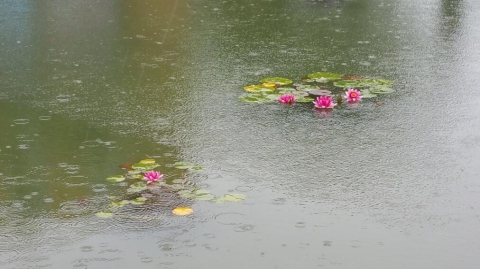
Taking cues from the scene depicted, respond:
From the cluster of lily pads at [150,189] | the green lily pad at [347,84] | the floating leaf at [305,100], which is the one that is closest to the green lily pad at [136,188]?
the cluster of lily pads at [150,189]

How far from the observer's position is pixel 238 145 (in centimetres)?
372

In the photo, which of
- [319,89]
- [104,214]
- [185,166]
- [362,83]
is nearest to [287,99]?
[319,89]

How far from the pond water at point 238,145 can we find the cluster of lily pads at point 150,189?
0.14ft

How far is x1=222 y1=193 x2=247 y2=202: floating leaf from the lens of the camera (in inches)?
122

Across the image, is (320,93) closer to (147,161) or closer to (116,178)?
(147,161)

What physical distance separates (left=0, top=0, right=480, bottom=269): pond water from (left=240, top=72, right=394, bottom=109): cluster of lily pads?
10 cm

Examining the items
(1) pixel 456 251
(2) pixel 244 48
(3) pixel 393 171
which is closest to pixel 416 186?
(3) pixel 393 171

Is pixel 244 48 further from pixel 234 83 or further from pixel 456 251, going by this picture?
pixel 456 251

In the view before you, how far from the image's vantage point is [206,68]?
5156 mm

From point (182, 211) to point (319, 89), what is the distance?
6.10 ft

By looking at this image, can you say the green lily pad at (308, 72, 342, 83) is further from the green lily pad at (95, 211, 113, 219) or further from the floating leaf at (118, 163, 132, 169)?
the green lily pad at (95, 211, 113, 219)

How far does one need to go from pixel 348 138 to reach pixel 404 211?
34.5 inches

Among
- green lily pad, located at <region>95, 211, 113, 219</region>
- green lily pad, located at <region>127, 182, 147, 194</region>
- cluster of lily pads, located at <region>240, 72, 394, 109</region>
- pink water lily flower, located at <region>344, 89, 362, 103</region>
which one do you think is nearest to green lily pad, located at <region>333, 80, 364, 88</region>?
cluster of lily pads, located at <region>240, 72, 394, 109</region>

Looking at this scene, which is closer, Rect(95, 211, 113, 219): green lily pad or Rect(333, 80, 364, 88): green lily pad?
Rect(95, 211, 113, 219): green lily pad
